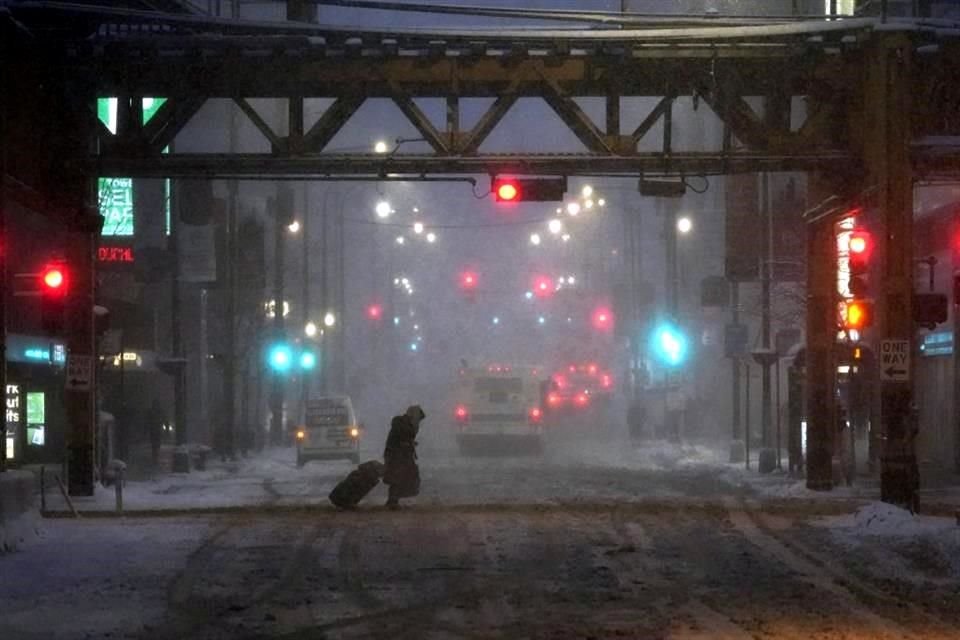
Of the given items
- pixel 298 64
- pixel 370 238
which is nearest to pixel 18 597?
pixel 298 64

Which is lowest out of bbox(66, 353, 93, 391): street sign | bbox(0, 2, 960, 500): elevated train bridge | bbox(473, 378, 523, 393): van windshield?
bbox(473, 378, 523, 393): van windshield

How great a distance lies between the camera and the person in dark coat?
26.9m

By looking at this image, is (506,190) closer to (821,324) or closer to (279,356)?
(821,324)

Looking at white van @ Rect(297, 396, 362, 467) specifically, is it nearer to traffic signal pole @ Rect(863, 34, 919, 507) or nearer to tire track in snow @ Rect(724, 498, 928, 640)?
tire track in snow @ Rect(724, 498, 928, 640)

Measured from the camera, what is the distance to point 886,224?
25.0 m

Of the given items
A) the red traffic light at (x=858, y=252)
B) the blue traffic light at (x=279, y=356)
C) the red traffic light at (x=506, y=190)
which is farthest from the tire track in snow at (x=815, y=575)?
the blue traffic light at (x=279, y=356)

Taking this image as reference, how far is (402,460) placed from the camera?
27.1 m

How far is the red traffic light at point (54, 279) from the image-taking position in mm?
25719

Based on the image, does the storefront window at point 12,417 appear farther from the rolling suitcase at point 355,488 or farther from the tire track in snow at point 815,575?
the tire track in snow at point 815,575

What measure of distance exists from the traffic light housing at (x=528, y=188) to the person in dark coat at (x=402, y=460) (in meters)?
4.37

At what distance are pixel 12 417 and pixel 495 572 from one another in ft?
69.3

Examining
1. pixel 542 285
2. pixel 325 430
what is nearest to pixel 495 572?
pixel 325 430

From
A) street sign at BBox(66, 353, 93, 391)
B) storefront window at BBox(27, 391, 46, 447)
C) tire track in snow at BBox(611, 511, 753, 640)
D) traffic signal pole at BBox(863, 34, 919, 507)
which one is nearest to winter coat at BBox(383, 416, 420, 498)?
street sign at BBox(66, 353, 93, 391)

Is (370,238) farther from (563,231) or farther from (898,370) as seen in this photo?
(898,370)
